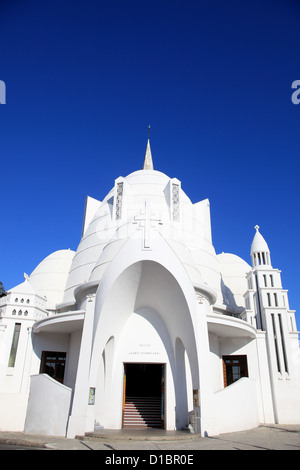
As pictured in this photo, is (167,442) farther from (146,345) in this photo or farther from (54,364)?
(54,364)

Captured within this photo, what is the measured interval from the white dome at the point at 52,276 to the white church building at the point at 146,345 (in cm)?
241

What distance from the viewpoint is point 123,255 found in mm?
13789

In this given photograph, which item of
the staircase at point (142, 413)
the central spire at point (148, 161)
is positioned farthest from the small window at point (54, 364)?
the central spire at point (148, 161)

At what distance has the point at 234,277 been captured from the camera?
26.8 metres

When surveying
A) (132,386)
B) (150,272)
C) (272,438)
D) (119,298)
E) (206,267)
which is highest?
(206,267)

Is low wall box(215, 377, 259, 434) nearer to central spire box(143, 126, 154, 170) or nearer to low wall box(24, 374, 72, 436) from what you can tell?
low wall box(24, 374, 72, 436)

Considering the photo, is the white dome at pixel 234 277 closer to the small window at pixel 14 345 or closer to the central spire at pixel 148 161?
the central spire at pixel 148 161

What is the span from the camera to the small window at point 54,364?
17656 mm

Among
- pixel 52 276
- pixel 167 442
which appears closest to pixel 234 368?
pixel 167 442

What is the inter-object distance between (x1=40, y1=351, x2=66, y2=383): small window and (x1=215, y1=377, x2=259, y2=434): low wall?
358 inches

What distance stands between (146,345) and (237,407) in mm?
4430

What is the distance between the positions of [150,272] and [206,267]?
27.8ft

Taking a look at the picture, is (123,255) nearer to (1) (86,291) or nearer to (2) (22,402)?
(1) (86,291)
